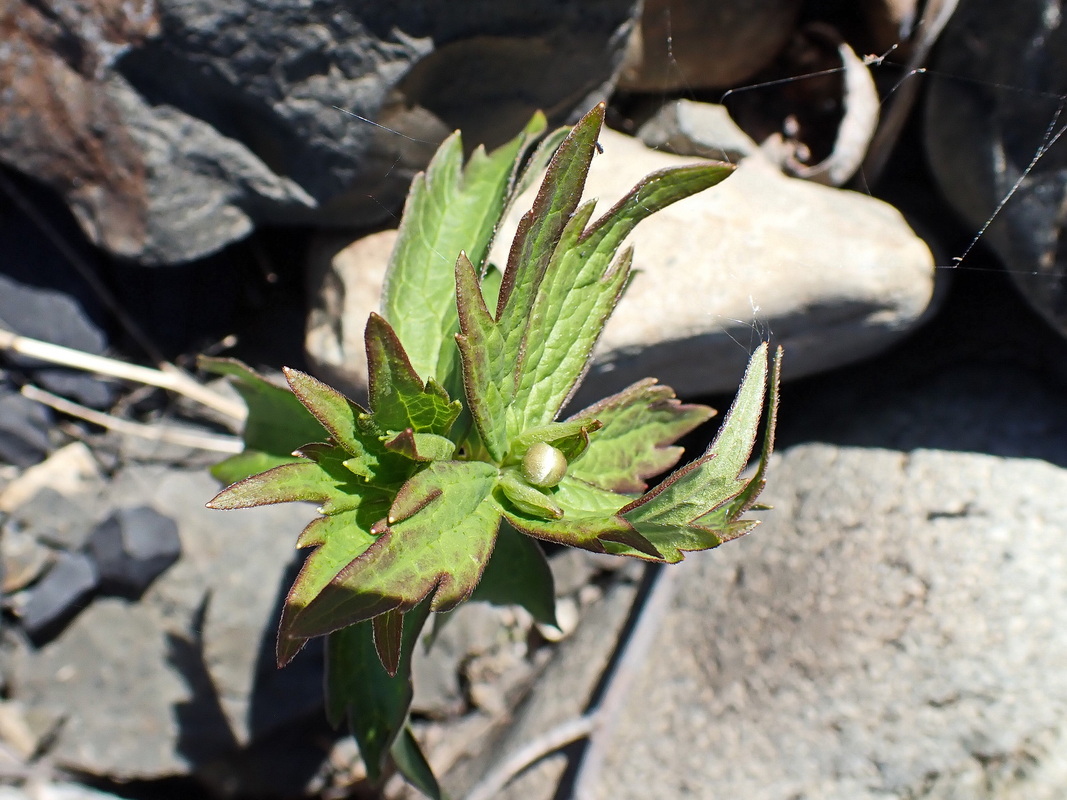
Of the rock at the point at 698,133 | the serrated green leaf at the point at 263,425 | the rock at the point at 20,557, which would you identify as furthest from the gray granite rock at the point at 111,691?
the rock at the point at 698,133

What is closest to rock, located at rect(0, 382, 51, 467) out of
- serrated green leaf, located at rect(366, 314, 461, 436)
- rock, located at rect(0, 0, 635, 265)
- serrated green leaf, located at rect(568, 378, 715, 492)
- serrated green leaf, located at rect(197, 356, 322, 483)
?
rock, located at rect(0, 0, 635, 265)

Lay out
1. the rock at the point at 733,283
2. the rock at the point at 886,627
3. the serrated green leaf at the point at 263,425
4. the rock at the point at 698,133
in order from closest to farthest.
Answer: the serrated green leaf at the point at 263,425 < the rock at the point at 886,627 < the rock at the point at 733,283 < the rock at the point at 698,133

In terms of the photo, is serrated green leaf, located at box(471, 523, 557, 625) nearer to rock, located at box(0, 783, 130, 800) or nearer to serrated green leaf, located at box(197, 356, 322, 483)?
serrated green leaf, located at box(197, 356, 322, 483)

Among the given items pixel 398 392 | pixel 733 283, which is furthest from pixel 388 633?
pixel 733 283

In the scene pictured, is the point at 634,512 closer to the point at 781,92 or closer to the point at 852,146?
the point at 852,146

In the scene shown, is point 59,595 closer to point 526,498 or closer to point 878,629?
point 526,498

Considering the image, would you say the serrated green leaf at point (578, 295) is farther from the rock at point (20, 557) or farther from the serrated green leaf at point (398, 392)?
the rock at point (20, 557)
